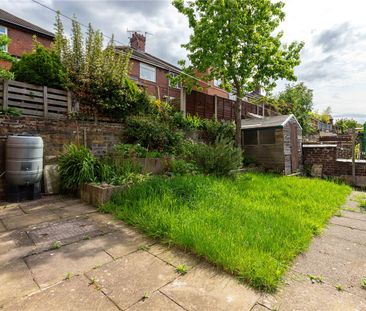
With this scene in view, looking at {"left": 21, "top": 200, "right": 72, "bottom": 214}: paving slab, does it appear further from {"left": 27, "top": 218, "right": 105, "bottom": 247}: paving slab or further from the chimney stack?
the chimney stack

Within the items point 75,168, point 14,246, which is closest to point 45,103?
Result: point 75,168

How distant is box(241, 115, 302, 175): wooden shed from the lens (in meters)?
9.29

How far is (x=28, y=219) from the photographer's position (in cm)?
363

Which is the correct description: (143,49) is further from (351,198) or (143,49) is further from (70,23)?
(351,198)

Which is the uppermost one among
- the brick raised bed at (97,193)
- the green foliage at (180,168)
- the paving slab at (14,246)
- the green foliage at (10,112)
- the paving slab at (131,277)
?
the green foliage at (10,112)

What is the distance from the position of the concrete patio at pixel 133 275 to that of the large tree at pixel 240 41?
7168mm

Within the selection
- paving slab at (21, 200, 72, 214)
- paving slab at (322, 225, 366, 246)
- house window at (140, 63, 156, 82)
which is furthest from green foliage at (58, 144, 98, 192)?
house window at (140, 63, 156, 82)

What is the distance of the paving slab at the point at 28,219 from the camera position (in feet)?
11.1

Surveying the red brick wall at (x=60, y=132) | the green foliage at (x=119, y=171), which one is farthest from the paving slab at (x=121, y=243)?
the red brick wall at (x=60, y=132)

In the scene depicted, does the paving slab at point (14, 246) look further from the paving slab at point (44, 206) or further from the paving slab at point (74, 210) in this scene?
the paving slab at point (44, 206)

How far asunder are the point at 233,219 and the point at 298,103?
20525 millimetres

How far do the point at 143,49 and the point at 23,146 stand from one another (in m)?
20.0

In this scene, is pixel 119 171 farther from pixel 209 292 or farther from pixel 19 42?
pixel 19 42

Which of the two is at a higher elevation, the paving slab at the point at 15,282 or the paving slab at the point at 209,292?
the paving slab at the point at 15,282
